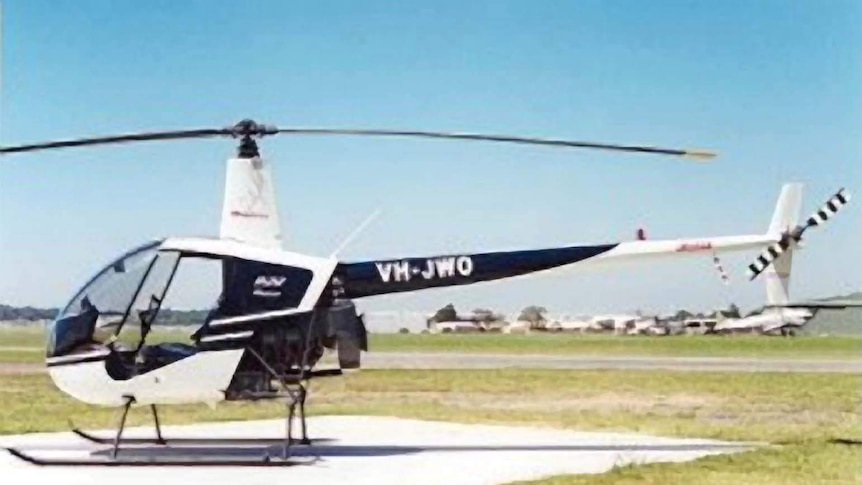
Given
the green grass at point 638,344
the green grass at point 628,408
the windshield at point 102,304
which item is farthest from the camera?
the green grass at point 638,344

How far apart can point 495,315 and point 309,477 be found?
3476mm

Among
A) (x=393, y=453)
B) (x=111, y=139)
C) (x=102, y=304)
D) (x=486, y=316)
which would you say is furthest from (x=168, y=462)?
(x=486, y=316)

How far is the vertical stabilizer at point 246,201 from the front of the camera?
801 cm

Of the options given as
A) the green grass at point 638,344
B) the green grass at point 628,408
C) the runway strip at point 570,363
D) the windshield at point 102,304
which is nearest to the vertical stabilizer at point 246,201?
the windshield at point 102,304

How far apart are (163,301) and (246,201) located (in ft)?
2.70

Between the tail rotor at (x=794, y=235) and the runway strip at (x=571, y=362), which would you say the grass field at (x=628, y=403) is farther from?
the tail rotor at (x=794, y=235)

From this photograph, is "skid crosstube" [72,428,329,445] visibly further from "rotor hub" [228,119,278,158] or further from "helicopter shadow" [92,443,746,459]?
"rotor hub" [228,119,278,158]

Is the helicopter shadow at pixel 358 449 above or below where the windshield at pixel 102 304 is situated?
below

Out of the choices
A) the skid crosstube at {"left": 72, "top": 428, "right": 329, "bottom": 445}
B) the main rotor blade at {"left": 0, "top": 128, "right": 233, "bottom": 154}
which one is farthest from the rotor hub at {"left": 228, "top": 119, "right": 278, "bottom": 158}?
the skid crosstube at {"left": 72, "top": 428, "right": 329, "bottom": 445}

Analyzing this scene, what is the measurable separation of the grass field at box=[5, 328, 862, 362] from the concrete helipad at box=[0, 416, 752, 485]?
0.73 m

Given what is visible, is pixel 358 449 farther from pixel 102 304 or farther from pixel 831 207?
pixel 831 207

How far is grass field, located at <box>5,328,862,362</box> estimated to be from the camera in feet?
31.4

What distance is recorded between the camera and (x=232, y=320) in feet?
25.9

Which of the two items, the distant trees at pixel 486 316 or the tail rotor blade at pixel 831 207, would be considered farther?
the distant trees at pixel 486 316
